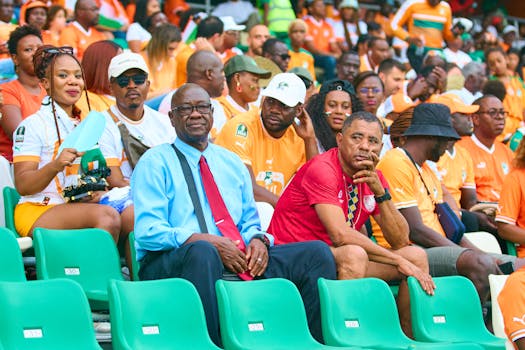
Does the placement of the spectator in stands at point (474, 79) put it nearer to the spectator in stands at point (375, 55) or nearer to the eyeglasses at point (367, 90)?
the spectator in stands at point (375, 55)

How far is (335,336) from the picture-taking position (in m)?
5.29

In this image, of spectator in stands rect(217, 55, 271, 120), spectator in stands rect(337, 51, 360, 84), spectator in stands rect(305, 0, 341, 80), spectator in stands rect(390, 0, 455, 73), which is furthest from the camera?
spectator in stands rect(390, 0, 455, 73)

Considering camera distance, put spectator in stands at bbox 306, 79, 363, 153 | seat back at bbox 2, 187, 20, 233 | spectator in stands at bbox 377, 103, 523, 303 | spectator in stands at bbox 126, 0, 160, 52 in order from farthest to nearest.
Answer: spectator in stands at bbox 126, 0, 160, 52 → spectator in stands at bbox 306, 79, 363, 153 → spectator in stands at bbox 377, 103, 523, 303 → seat back at bbox 2, 187, 20, 233

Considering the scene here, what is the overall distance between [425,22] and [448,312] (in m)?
9.11

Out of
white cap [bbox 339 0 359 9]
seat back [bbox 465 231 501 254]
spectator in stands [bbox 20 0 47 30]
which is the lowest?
seat back [bbox 465 231 501 254]

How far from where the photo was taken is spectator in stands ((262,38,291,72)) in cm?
1075

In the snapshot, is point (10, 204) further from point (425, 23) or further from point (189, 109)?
point (425, 23)

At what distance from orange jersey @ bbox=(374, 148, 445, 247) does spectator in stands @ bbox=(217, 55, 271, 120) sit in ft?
6.00

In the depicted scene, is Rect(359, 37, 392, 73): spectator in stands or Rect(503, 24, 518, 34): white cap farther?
Rect(503, 24, 518, 34): white cap

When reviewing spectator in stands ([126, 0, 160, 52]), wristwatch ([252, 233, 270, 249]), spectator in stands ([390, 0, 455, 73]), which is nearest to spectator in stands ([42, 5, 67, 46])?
spectator in stands ([126, 0, 160, 52])

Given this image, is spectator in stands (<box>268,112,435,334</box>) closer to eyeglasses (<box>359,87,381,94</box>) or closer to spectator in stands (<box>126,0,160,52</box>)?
eyeglasses (<box>359,87,381,94</box>)

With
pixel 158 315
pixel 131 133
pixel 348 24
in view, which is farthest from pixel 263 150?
pixel 348 24

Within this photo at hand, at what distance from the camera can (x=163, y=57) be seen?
398 inches

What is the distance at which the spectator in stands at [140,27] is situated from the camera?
36.8 ft
